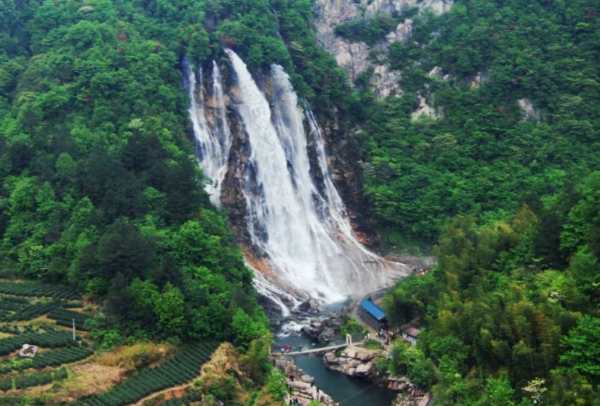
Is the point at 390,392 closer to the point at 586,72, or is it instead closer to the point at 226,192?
the point at 226,192

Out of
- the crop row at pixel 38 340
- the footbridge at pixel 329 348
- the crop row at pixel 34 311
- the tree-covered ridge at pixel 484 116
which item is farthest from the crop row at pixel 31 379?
the tree-covered ridge at pixel 484 116

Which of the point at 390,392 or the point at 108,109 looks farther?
the point at 108,109

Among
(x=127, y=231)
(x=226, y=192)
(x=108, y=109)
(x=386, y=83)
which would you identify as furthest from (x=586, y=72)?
(x=127, y=231)

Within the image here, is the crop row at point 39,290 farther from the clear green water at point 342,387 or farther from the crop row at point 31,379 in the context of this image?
the clear green water at point 342,387

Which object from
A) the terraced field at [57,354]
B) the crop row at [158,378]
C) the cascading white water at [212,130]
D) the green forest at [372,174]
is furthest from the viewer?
the cascading white water at [212,130]

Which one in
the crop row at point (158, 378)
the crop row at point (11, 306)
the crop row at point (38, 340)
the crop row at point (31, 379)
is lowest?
the crop row at point (158, 378)

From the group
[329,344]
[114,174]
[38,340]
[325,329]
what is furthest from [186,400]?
[114,174]
